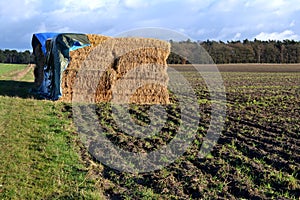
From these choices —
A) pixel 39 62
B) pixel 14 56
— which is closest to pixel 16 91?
pixel 39 62

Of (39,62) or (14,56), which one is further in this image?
(14,56)

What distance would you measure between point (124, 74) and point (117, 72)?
32 centimetres

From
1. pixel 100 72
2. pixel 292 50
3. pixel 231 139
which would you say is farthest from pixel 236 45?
pixel 231 139

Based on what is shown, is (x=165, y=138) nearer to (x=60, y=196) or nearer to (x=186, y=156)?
(x=186, y=156)

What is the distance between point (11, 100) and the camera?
15.0 meters

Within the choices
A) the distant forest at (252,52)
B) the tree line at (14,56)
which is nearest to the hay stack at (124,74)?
the distant forest at (252,52)

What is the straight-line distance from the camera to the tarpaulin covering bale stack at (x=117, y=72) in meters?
15.7

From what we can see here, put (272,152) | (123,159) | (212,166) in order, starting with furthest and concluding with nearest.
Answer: (272,152) → (123,159) → (212,166)

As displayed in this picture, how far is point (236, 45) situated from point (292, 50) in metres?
11.9

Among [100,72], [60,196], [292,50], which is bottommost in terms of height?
[60,196]

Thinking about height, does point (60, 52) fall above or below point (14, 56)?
below

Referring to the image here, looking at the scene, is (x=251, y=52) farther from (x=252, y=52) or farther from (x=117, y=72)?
(x=117, y=72)

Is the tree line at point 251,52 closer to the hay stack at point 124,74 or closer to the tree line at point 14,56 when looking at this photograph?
the hay stack at point 124,74

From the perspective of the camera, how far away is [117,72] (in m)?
16.0
